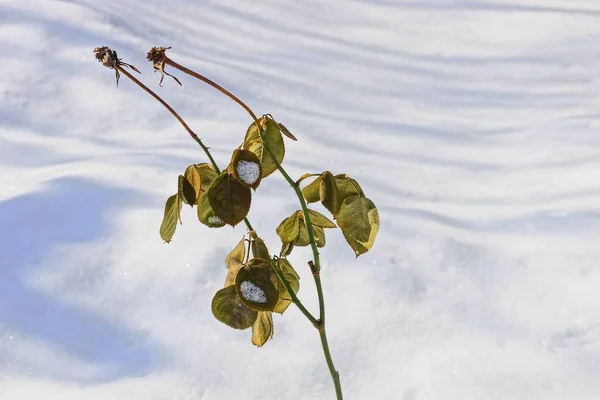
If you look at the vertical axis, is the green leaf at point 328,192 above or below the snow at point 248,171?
below

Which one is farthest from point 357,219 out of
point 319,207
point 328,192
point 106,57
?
point 319,207

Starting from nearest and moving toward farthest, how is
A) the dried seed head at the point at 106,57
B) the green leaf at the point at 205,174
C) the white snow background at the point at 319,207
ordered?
the dried seed head at the point at 106,57, the green leaf at the point at 205,174, the white snow background at the point at 319,207

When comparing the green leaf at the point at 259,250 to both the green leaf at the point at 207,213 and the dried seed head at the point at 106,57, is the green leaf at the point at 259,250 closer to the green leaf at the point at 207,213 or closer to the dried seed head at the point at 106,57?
the green leaf at the point at 207,213

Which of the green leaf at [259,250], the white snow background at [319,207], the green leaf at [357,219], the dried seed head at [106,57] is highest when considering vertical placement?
the dried seed head at [106,57]

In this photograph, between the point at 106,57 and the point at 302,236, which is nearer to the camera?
the point at 106,57

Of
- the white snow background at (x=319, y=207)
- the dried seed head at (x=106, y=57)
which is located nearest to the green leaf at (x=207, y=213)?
the dried seed head at (x=106, y=57)

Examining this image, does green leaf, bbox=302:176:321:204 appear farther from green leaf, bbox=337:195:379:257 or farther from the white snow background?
the white snow background

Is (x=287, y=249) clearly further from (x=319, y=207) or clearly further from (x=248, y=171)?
(x=319, y=207)
